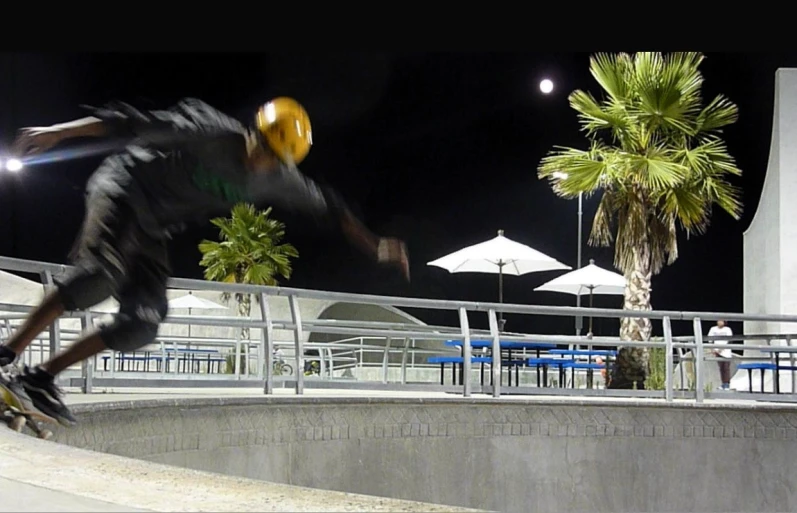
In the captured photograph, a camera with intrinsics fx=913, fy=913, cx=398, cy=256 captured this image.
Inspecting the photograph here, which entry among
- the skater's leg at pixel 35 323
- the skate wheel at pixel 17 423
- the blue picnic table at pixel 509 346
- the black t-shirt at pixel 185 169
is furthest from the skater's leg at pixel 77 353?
the blue picnic table at pixel 509 346

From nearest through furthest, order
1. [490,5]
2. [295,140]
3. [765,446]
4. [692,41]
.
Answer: [295,140]
[765,446]
[692,41]
[490,5]

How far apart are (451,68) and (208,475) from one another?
31.9 meters

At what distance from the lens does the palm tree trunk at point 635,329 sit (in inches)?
511

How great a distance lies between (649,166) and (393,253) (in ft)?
39.2

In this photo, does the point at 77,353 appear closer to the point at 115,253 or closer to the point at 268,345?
the point at 115,253

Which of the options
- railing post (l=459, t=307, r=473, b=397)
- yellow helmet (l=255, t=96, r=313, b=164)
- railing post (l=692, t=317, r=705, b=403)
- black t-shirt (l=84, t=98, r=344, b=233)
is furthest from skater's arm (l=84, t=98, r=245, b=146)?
railing post (l=692, t=317, r=705, b=403)

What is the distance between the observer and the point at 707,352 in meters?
15.0

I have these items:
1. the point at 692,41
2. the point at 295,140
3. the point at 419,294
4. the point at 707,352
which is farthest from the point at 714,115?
the point at 419,294

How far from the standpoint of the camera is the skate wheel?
3.71 m

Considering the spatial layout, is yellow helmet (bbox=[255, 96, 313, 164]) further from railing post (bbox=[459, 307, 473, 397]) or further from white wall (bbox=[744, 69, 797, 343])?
white wall (bbox=[744, 69, 797, 343])

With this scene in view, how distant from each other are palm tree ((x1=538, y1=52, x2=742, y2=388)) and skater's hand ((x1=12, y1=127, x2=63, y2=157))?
1212 cm

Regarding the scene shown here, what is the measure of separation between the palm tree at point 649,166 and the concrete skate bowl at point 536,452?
6.09 meters

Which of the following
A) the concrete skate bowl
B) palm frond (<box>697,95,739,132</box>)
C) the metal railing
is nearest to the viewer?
the metal railing

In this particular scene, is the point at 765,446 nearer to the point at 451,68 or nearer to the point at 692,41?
the point at 692,41
